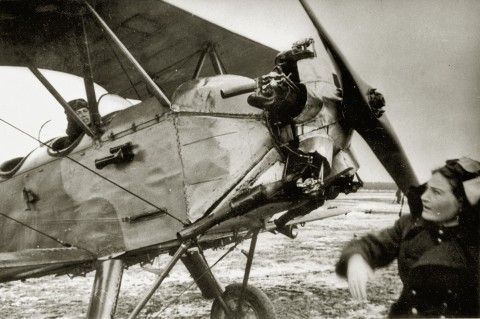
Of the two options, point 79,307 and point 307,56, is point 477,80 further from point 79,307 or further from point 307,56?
point 79,307

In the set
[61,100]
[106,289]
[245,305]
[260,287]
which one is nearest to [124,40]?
[61,100]

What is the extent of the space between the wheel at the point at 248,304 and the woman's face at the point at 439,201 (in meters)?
2.91

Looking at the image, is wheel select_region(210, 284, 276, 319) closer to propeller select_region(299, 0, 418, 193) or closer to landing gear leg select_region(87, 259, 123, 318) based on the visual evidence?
landing gear leg select_region(87, 259, 123, 318)

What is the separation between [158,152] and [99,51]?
7.21 ft

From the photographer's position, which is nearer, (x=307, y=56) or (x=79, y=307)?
(x=307, y=56)

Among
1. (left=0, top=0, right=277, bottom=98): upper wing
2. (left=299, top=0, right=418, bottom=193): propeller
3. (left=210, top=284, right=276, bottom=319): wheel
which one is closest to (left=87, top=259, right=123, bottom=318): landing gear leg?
(left=210, top=284, right=276, bottom=319): wheel

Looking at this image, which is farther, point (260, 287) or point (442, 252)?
point (260, 287)

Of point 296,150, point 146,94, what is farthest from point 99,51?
point 296,150

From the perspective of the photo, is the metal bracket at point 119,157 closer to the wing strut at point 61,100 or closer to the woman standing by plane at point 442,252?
the wing strut at point 61,100

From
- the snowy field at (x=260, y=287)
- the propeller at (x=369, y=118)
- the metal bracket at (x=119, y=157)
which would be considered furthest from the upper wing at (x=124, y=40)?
the snowy field at (x=260, y=287)

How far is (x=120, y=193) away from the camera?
12.3ft

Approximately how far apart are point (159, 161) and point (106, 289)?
3.93 ft

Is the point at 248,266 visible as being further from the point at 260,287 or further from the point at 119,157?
the point at 260,287

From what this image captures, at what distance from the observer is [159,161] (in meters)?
3.43
